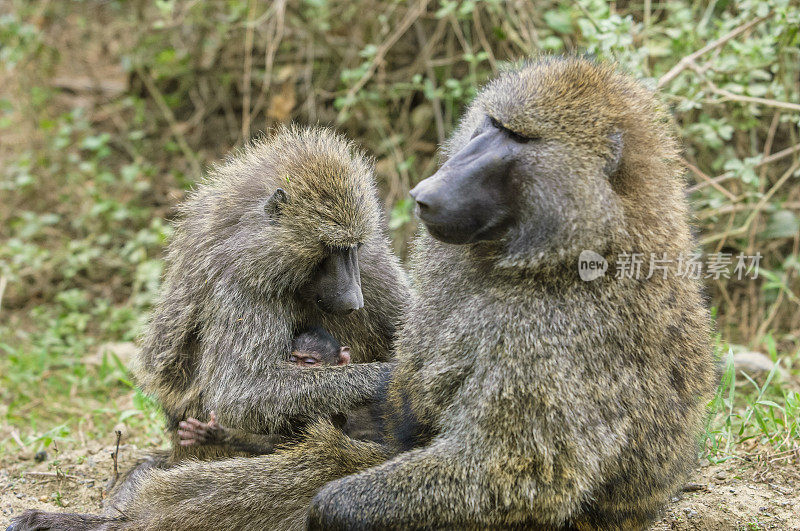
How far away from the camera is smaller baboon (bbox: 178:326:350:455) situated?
2824 mm

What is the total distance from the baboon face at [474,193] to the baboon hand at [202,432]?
3.76ft

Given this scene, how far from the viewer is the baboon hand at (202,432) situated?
2.89 m

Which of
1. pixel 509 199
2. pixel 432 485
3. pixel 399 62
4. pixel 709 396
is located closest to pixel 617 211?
pixel 509 199

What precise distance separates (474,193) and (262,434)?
3.91ft

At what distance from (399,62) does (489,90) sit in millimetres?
4029

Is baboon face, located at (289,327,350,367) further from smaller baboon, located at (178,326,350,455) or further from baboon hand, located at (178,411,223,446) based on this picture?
baboon hand, located at (178,411,223,446)

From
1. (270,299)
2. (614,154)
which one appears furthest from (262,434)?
(614,154)

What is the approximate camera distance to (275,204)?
304 centimetres

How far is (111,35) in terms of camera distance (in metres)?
8.11

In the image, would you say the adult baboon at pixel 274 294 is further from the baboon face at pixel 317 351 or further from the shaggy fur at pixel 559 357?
the shaggy fur at pixel 559 357

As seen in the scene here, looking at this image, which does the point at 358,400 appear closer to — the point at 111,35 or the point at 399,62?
the point at 399,62

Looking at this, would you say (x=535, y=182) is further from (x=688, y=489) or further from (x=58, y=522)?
(x=58, y=522)

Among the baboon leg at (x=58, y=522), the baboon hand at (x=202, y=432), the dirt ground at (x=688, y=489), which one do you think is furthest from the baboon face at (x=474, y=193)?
the baboon leg at (x=58, y=522)

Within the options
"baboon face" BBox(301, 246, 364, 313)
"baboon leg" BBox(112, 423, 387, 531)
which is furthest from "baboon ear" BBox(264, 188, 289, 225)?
"baboon leg" BBox(112, 423, 387, 531)
